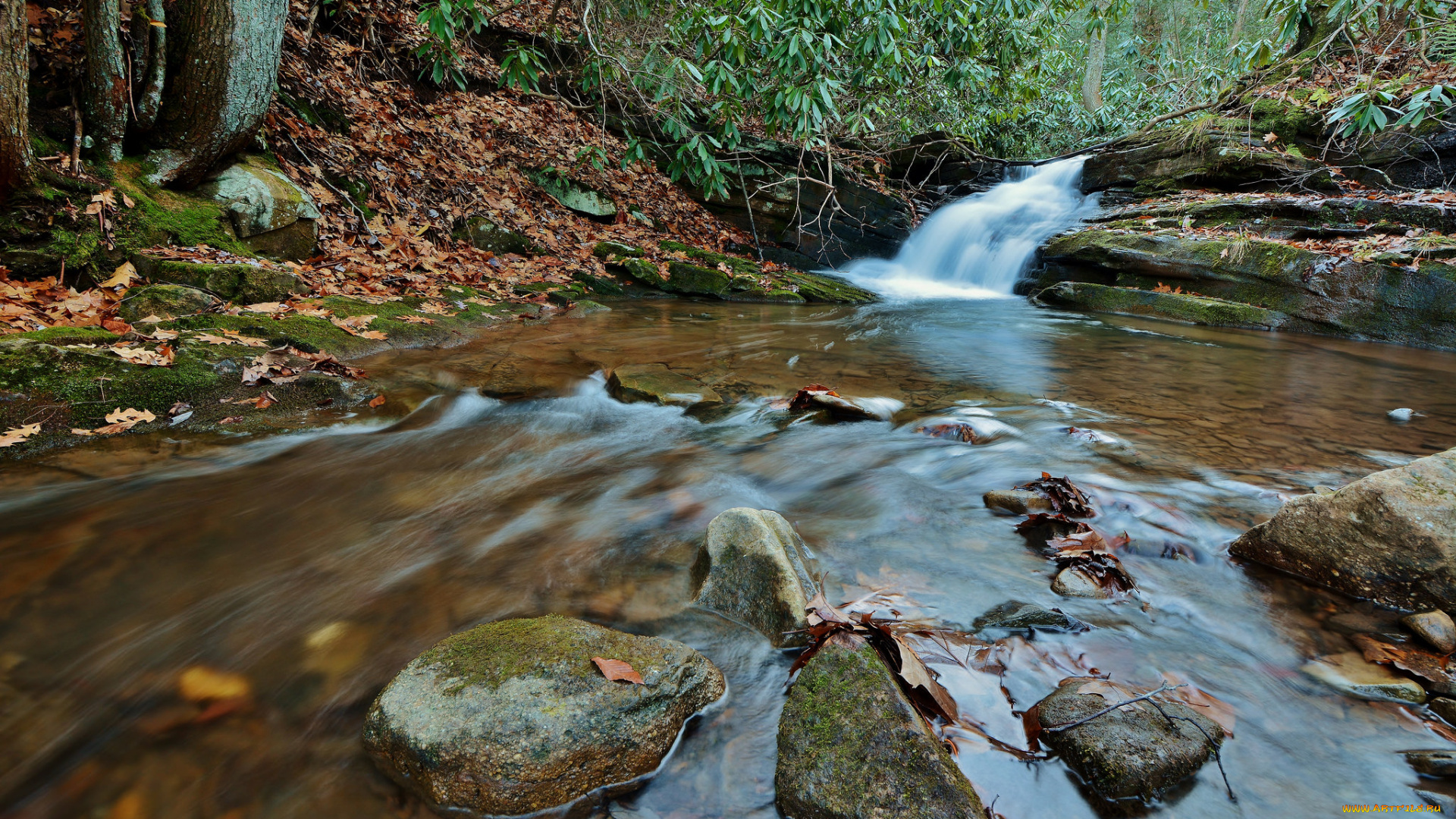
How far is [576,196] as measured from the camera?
10.6 metres

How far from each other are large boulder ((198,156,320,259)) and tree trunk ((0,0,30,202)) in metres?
1.34

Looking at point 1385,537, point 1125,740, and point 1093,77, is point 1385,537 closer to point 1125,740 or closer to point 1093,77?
point 1125,740

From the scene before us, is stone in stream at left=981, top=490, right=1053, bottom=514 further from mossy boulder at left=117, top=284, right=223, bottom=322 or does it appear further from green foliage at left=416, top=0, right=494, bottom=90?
green foliage at left=416, top=0, right=494, bottom=90

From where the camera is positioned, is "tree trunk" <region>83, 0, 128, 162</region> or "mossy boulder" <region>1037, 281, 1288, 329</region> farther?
"mossy boulder" <region>1037, 281, 1288, 329</region>

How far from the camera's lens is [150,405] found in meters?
3.52

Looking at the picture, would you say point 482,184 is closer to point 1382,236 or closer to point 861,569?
point 861,569

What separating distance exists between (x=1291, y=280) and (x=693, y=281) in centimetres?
792

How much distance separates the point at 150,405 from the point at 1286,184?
48.4 feet

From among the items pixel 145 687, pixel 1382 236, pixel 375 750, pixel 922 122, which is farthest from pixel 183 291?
pixel 922 122

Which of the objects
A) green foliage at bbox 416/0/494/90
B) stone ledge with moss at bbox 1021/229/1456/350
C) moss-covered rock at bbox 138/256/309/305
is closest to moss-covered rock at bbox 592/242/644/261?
green foliage at bbox 416/0/494/90

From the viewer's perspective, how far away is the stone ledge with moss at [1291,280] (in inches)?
299

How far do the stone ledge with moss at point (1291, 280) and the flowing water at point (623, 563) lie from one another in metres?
3.33

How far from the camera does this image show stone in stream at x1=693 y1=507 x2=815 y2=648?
2188 mm

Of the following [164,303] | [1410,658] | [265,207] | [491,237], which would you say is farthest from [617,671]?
[491,237]
